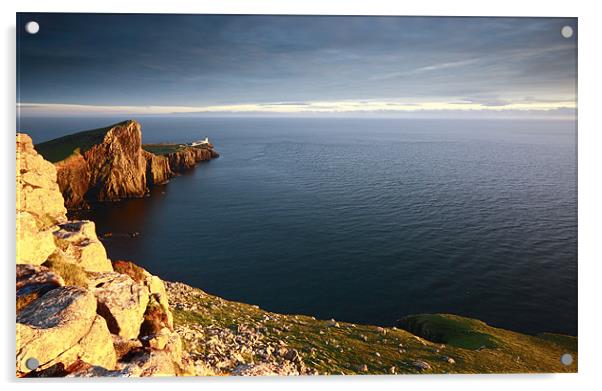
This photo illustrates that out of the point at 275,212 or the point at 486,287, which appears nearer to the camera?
the point at 486,287

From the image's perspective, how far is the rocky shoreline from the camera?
840 centimetres

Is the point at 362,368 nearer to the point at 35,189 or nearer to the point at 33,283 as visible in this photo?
the point at 33,283

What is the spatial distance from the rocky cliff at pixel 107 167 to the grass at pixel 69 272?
2355cm

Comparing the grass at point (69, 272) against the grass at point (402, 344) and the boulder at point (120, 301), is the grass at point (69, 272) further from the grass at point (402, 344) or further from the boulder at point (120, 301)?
the grass at point (402, 344)

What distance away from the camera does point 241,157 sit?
90.2 feet

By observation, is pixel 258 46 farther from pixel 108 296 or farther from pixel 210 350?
pixel 210 350

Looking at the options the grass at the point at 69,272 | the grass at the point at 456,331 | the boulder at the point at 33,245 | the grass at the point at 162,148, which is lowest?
the grass at the point at 456,331

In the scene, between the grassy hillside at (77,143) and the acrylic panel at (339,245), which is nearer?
the acrylic panel at (339,245)

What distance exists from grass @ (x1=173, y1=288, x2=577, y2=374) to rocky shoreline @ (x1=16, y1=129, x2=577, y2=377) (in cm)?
3

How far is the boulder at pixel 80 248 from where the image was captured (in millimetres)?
10133

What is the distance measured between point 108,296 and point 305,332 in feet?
19.7
